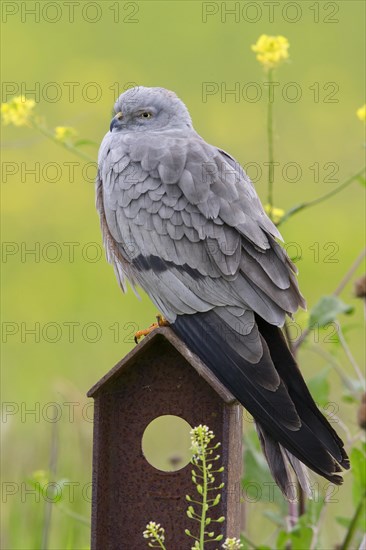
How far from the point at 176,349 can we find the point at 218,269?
1.86 ft

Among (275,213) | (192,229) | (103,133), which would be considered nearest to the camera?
(192,229)

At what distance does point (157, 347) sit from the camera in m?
4.27

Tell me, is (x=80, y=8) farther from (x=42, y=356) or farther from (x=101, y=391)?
(x=101, y=391)

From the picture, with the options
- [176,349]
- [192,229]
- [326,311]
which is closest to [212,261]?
[192,229]

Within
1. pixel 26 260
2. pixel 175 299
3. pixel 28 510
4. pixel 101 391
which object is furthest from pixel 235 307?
pixel 26 260

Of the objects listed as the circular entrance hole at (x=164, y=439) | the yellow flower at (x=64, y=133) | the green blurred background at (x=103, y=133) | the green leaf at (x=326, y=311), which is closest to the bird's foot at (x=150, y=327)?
the green leaf at (x=326, y=311)

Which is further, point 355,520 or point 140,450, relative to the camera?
point 355,520

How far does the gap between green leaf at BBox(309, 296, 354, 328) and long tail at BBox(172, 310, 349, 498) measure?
0.94 metres

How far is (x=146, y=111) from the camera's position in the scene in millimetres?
5633

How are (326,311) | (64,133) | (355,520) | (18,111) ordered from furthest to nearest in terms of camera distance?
(18,111) < (64,133) < (326,311) < (355,520)

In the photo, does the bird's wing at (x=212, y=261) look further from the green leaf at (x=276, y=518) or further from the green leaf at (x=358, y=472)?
the green leaf at (x=276, y=518)

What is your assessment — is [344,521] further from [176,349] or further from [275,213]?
[176,349]

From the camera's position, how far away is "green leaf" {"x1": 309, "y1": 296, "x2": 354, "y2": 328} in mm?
5348

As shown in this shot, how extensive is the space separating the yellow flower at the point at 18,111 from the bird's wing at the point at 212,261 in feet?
2.29
